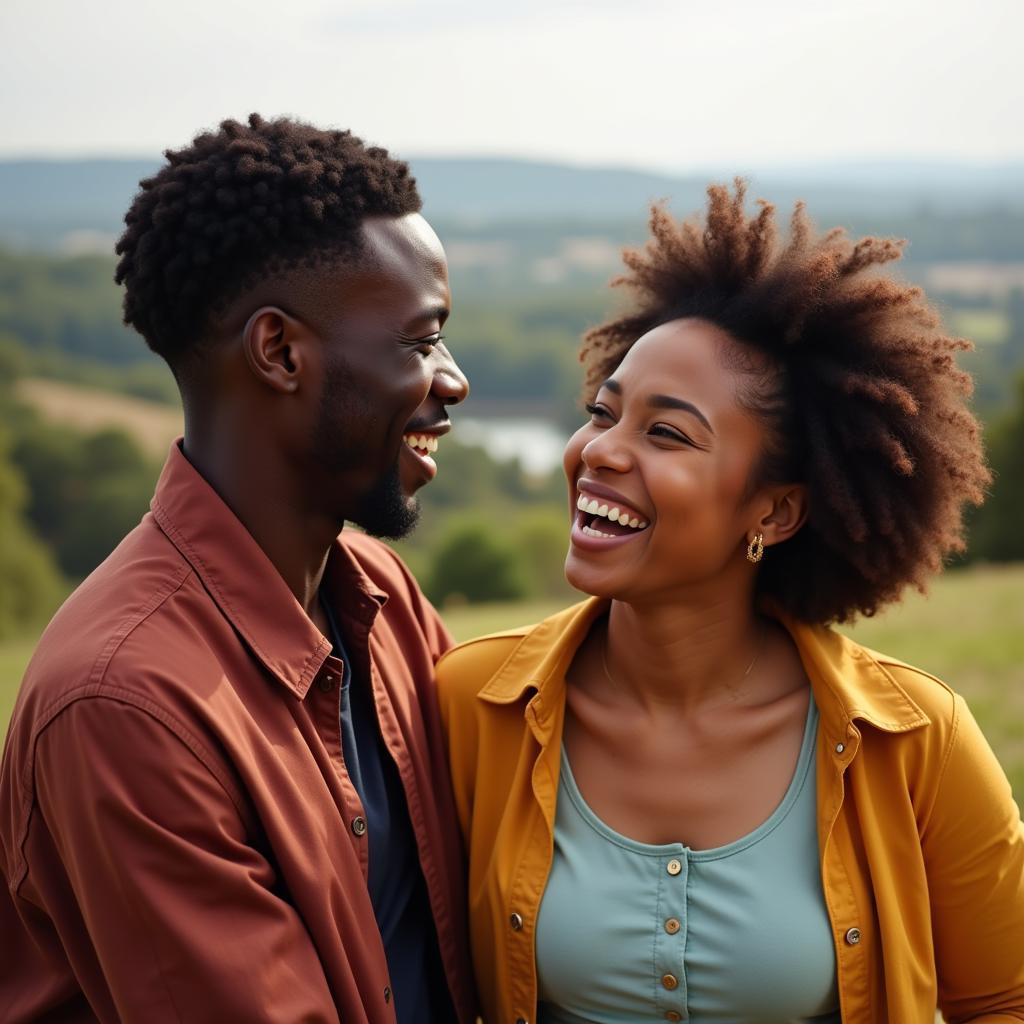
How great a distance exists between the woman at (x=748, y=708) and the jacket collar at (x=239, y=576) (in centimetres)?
68

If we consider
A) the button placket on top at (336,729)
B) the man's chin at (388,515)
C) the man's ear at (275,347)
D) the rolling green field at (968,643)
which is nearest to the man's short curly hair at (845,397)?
the man's chin at (388,515)

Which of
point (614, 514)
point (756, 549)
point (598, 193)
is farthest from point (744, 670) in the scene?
point (598, 193)

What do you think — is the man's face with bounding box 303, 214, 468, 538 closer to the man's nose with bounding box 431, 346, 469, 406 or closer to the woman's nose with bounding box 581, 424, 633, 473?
the man's nose with bounding box 431, 346, 469, 406

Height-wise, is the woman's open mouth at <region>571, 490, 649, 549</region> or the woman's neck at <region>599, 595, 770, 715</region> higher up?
the woman's open mouth at <region>571, 490, 649, 549</region>

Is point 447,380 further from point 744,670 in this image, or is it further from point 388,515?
point 744,670

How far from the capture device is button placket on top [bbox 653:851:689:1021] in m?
3.27

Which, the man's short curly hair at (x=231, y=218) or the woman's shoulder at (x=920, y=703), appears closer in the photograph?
the man's short curly hair at (x=231, y=218)

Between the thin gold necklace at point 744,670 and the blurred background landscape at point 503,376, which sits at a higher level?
the thin gold necklace at point 744,670

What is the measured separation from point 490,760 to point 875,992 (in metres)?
1.11

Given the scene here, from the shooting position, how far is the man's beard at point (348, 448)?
3.15 metres

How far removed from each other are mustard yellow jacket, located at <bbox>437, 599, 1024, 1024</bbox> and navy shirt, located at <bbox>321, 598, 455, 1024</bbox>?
0.48ft

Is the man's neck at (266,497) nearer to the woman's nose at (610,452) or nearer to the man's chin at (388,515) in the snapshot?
the man's chin at (388,515)

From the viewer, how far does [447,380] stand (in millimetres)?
3357

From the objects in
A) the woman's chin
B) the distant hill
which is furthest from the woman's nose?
the distant hill
